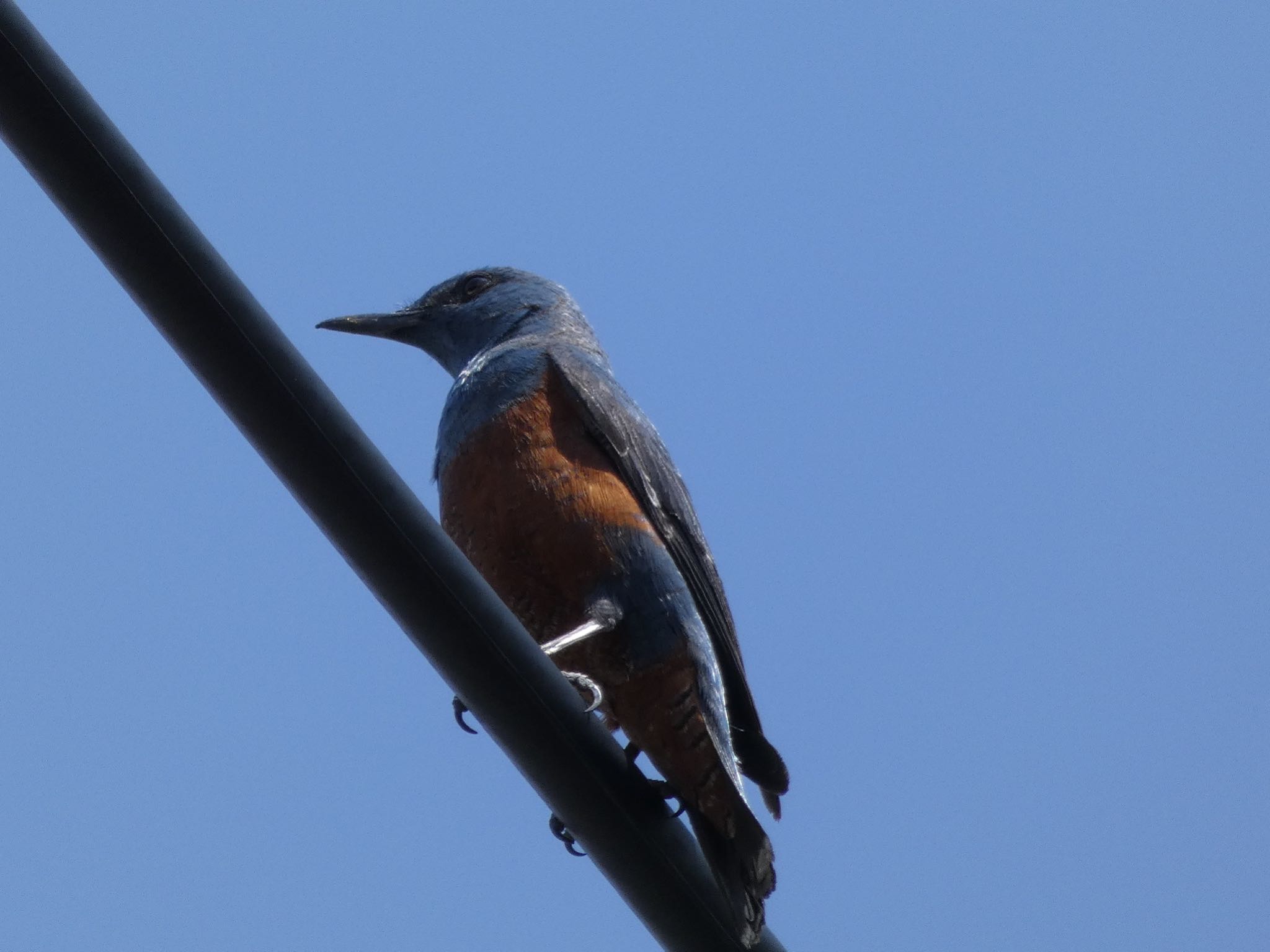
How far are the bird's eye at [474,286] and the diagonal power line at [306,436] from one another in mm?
3776

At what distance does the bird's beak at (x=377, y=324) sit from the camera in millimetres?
6203

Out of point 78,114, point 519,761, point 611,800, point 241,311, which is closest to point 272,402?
point 241,311

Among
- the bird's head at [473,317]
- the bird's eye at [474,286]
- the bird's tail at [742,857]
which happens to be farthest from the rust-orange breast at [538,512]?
the bird's eye at [474,286]

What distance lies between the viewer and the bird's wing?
451 cm

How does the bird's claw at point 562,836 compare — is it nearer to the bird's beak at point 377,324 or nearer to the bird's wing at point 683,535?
the bird's wing at point 683,535

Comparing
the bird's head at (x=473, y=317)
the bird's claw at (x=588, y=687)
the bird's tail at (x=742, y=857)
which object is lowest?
the bird's tail at (x=742, y=857)

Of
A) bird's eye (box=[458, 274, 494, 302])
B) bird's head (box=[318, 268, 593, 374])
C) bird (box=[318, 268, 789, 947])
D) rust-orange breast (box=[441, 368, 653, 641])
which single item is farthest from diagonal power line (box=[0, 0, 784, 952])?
bird's eye (box=[458, 274, 494, 302])

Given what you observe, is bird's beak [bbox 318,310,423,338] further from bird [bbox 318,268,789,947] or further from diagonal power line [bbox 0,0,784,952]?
diagonal power line [bbox 0,0,784,952]

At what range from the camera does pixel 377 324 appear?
6.25 m

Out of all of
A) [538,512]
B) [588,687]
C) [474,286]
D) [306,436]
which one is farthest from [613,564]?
[474,286]

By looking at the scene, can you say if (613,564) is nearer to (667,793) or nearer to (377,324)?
(667,793)

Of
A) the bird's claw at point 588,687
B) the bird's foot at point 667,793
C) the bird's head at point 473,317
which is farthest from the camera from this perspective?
the bird's head at point 473,317

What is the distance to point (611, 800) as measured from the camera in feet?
9.00

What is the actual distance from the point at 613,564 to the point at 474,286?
7.84 feet
